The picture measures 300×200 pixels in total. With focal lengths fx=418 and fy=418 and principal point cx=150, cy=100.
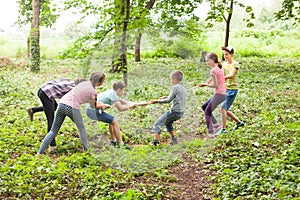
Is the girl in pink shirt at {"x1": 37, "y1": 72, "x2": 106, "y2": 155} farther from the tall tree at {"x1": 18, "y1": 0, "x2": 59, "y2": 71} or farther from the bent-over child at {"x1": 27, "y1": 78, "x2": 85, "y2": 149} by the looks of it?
the tall tree at {"x1": 18, "y1": 0, "x2": 59, "y2": 71}

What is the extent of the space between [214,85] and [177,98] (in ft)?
3.43

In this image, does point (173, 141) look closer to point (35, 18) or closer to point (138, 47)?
point (138, 47)

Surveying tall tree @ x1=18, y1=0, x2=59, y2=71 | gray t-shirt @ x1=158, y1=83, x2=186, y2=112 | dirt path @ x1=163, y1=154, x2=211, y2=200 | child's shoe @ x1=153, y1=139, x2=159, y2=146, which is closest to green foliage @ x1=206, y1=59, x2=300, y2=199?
dirt path @ x1=163, y1=154, x2=211, y2=200

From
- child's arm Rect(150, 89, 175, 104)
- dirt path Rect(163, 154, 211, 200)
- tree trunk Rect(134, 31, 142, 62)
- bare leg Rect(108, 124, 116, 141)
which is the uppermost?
tree trunk Rect(134, 31, 142, 62)

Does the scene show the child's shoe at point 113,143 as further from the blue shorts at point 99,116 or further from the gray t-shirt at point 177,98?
the gray t-shirt at point 177,98

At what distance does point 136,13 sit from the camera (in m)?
11.1

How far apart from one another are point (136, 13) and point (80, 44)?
5.70 ft

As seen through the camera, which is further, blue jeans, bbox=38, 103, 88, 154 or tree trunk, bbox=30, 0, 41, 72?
tree trunk, bbox=30, 0, 41, 72

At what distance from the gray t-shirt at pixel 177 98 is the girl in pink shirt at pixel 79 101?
0.98 metres

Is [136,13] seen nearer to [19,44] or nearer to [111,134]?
[111,134]

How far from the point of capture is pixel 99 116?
648 centimetres

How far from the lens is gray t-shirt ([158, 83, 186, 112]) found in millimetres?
6082

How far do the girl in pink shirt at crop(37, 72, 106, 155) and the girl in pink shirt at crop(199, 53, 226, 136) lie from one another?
166cm

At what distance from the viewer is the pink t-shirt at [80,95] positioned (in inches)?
240
